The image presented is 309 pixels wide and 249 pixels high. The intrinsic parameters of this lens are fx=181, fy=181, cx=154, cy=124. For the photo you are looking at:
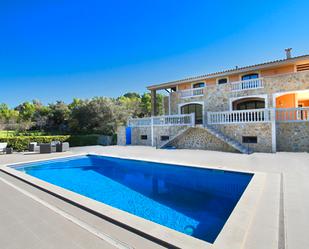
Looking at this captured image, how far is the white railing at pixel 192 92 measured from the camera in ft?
59.6

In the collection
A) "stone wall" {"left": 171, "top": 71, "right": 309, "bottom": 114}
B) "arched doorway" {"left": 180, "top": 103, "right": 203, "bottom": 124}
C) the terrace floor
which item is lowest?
the terrace floor

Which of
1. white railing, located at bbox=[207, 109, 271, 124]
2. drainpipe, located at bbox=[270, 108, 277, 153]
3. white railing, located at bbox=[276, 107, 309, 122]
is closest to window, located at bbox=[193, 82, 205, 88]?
white railing, located at bbox=[207, 109, 271, 124]

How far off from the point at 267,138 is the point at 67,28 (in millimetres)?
17949

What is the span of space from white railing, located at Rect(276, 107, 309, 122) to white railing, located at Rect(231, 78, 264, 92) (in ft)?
10.7

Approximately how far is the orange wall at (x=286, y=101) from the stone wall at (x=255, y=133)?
4.67m

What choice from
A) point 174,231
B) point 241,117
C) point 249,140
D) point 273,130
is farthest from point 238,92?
point 174,231

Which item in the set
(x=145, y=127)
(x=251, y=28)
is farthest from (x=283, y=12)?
(x=145, y=127)

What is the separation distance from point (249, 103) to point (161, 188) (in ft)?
46.4

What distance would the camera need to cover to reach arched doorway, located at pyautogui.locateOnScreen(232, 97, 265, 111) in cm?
1638

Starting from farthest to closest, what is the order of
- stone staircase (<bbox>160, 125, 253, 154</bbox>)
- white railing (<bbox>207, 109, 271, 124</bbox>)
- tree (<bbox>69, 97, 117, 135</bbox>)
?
1. tree (<bbox>69, 97, 117, 135</bbox>)
2. white railing (<bbox>207, 109, 271, 124</bbox>)
3. stone staircase (<bbox>160, 125, 253, 154</bbox>)

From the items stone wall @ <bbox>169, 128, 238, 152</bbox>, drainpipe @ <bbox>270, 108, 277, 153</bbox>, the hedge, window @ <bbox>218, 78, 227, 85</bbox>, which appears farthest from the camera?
window @ <bbox>218, 78, 227, 85</bbox>

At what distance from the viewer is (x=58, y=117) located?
33000mm

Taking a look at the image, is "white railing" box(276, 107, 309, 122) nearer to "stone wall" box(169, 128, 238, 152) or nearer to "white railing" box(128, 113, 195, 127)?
"stone wall" box(169, 128, 238, 152)

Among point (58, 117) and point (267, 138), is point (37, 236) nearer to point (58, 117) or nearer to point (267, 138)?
point (267, 138)
